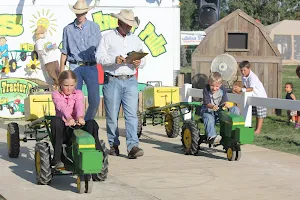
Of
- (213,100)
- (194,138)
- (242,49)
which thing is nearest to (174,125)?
(213,100)

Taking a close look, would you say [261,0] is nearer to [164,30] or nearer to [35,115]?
[164,30]

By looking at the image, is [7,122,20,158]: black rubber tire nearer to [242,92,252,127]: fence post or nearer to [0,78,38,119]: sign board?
[242,92,252,127]: fence post

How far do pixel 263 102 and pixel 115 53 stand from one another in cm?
388

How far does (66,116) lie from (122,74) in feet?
7.14

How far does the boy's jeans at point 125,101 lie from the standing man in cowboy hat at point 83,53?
197mm

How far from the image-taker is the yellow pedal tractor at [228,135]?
10.4 metres

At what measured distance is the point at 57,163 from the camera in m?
8.67

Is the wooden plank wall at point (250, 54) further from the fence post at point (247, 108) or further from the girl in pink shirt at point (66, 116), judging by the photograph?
the girl in pink shirt at point (66, 116)

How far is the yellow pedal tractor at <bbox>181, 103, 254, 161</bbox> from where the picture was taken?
1045 centimetres

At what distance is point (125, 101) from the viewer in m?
11.0

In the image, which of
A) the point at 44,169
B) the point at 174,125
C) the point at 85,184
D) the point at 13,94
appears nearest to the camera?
the point at 85,184

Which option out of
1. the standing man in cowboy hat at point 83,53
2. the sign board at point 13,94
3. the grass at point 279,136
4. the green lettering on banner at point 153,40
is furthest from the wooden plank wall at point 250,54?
the standing man in cowboy hat at point 83,53

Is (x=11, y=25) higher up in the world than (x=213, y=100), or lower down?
higher up

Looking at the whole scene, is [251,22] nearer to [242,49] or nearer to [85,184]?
[242,49]
